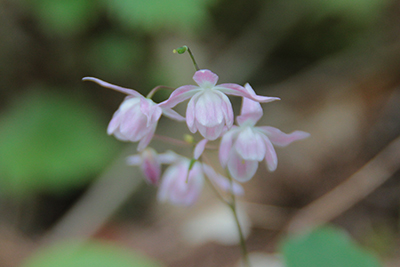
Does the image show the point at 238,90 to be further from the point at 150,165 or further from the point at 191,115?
the point at 150,165

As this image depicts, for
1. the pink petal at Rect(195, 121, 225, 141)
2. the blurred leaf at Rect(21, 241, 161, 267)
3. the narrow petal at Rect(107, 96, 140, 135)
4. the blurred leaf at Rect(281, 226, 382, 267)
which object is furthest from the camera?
the blurred leaf at Rect(21, 241, 161, 267)

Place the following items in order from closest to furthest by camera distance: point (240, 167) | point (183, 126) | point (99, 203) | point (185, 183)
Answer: point (240, 167) < point (185, 183) < point (99, 203) < point (183, 126)

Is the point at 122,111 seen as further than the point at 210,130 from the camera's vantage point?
Yes

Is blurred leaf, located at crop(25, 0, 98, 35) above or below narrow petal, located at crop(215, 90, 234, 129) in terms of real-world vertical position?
above

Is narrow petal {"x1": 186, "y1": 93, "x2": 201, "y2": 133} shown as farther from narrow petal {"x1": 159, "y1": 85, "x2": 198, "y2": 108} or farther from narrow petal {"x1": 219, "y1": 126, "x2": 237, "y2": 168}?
narrow petal {"x1": 219, "y1": 126, "x2": 237, "y2": 168}

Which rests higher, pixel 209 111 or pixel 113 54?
pixel 113 54

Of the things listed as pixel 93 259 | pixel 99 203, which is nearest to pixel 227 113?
pixel 93 259

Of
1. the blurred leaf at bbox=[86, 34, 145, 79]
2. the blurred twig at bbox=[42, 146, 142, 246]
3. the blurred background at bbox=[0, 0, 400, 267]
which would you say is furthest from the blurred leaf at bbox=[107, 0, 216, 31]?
the blurred twig at bbox=[42, 146, 142, 246]
